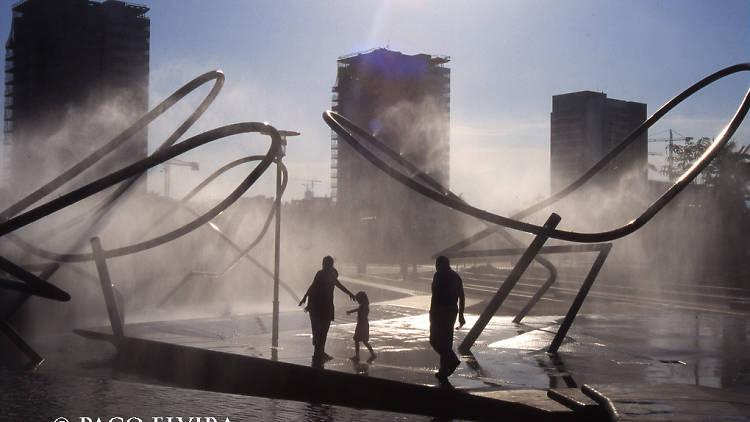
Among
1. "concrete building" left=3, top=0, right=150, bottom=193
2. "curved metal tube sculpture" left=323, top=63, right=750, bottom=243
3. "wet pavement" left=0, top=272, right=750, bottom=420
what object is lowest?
"wet pavement" left=0, top=272, right=750, bottom=420

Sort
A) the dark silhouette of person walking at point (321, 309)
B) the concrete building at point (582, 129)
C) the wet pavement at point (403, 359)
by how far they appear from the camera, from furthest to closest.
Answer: the concrete building at point (582, 129)
the dark silhouette of person walking at point (321, 309)
the wet pavement at point (403, 359)

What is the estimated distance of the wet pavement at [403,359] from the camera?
892cm

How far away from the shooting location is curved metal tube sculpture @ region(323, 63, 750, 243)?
11898 mm

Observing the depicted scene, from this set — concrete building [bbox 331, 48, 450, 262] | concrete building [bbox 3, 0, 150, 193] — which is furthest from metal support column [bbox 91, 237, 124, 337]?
concrete building [bbox 331, 48, 450, 262]

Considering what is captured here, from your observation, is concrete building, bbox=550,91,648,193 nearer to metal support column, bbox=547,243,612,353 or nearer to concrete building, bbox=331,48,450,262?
concrete building, bbox=331,48,450,262

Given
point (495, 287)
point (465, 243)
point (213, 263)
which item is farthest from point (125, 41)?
point (465, 243)

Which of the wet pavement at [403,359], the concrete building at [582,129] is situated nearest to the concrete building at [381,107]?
the concrete building at [582,129]

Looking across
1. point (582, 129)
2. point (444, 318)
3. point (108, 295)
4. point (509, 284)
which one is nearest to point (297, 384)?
point (444, 318)

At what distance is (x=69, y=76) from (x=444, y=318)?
116m

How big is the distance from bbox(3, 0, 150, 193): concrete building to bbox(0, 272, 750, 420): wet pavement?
323 feet

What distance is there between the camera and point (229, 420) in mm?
7992

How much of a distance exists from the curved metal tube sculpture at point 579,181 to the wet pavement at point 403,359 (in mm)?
2053

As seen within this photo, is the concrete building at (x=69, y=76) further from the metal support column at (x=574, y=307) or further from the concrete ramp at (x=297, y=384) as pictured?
the metal support column at (x=574, y=307)

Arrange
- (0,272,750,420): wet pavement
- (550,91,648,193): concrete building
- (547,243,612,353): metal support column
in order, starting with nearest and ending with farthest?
1. (0,272,750,420): wet pavement
2. (547,243,612,353): metal support column
3. (550,91,648,193): concrete building
